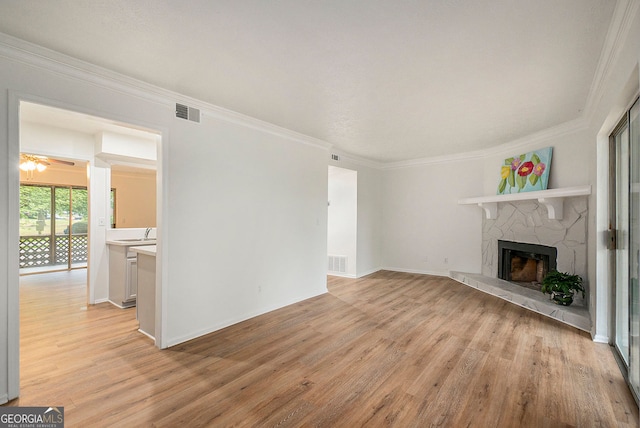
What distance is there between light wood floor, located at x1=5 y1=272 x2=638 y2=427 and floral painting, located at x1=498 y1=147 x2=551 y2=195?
199cm

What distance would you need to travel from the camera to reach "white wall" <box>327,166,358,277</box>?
6.18 meters

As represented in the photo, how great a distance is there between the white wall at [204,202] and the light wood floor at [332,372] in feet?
1.35

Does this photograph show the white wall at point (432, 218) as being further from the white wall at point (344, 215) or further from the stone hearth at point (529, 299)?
the white wall at point (344, 215)

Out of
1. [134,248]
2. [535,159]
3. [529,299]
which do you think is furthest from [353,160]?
[134,248]

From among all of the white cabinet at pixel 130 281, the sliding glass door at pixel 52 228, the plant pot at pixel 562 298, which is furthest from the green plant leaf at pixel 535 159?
the sliding glass door at pixel 52 228

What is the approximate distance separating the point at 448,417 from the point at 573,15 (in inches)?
106

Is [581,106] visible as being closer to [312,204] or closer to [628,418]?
[628,418]

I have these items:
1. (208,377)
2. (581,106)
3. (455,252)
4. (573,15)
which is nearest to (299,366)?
(208,377)

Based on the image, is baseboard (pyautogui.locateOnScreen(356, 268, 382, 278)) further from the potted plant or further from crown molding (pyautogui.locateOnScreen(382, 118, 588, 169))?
the potted plant

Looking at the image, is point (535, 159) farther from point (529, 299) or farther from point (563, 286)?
point (529, 299)

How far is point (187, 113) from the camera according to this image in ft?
10.3

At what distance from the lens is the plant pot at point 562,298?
3.72 metres

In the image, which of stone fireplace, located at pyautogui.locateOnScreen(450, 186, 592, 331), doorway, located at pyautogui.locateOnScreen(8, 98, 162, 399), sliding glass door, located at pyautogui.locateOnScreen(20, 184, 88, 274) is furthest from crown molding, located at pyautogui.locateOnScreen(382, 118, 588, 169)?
sliding glass door, located at pyautogui.locateOnScreen(20, 184, 88, 274)

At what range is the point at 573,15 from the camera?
5.99 ft
